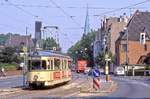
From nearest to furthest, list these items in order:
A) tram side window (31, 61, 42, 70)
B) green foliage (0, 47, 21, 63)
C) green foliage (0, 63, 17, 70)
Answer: tram side window (31, 61, 42, 70), green foliage (0, 63, 17, 70), green foliage (0, 47, 21, 63)

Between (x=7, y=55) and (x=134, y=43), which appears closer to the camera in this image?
(x=7, y=55)

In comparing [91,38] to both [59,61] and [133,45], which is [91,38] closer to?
[133,45]

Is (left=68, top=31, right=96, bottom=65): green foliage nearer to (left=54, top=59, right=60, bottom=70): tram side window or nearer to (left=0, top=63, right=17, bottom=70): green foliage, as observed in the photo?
(left=0, top=63, right=17, bottom=70): green foliage

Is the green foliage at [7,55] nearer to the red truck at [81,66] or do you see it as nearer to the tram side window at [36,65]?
the red truck at [81,66]

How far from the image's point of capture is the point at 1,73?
8362cm

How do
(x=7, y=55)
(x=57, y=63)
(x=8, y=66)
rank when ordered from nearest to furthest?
(x=57, y=63) < (x=8, y=66) < (x=7, y=55)

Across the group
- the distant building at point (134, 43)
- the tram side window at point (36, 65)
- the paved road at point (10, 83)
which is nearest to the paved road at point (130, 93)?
the tram side window at point (36, 65)

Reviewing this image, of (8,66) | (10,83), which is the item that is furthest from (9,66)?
(10,83)

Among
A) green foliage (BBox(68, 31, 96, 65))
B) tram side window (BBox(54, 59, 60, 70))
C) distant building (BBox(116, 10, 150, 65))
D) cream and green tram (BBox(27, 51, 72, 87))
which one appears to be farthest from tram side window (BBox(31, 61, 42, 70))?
green foliage (BBox(68, 31, 96, 65))

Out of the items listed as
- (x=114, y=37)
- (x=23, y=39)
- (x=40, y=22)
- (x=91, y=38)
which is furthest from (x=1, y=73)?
(x=91, y=38)

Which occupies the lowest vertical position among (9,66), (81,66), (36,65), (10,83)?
(10,83)

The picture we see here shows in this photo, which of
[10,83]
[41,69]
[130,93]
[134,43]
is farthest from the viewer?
[134,43]

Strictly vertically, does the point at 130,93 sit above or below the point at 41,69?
below

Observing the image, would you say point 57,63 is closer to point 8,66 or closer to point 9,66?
point 8,66
